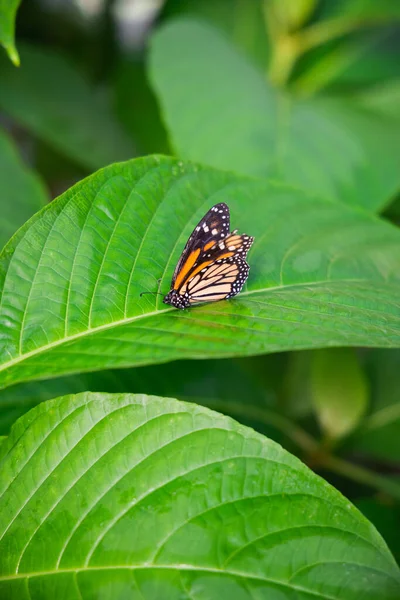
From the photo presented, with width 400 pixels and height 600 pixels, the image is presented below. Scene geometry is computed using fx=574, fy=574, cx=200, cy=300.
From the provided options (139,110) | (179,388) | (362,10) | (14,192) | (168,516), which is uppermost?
(362,10)

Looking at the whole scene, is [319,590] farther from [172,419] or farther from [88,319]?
[88,319]

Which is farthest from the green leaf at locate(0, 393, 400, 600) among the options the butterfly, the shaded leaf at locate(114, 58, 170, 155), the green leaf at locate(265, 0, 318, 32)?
the green leaf at locate(265, 0, 318, 32)

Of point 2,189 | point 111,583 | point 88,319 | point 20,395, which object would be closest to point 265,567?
point 111,583

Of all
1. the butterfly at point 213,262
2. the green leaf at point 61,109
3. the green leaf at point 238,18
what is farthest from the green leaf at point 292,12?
the butterfly at point 213,262

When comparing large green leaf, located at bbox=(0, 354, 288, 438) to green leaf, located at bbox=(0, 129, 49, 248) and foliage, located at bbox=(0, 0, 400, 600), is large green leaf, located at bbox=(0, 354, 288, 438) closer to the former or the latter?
foliage, located at bbox=(0, 0, 400, 600)

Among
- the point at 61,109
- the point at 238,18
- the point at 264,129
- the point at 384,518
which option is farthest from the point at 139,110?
the point at 384,518

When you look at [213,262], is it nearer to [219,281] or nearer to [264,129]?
[219,281]
